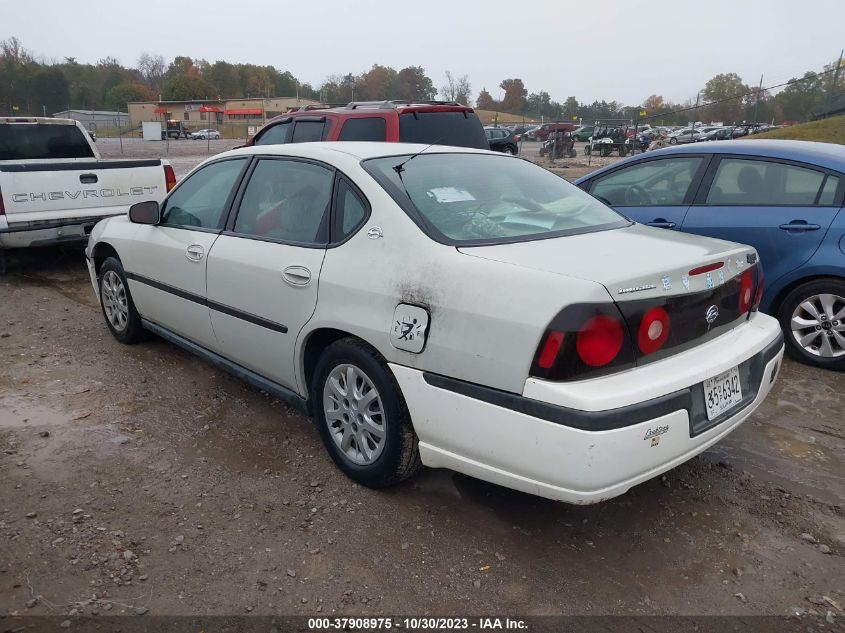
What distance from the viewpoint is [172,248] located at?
13.7ft

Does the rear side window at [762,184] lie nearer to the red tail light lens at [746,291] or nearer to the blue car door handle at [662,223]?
the blue car door handle at [662,223]

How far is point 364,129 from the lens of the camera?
7066mm

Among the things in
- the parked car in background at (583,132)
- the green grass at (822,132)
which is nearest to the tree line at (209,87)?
the parked car in background at (583,132)

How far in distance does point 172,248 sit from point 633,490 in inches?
120

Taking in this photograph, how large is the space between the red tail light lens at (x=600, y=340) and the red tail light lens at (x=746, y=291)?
3.13 feet

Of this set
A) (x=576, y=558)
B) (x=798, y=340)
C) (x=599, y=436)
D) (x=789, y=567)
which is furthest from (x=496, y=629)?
(x=798, y=340)

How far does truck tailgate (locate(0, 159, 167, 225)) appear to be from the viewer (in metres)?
6.68

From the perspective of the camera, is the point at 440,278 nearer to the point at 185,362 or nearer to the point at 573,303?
the point at 573,303

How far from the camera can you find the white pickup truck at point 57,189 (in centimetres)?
670

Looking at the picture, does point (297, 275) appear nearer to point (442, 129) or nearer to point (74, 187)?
point (442, 129)

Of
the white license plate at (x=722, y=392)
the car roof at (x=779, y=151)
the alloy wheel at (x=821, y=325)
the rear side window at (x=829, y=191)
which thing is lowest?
the alloy wheel at (x=821, y=325)

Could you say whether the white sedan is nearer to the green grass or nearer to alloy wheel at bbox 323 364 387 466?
alloy wheel at bbox 323 364 387 466

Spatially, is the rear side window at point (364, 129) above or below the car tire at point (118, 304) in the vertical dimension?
above

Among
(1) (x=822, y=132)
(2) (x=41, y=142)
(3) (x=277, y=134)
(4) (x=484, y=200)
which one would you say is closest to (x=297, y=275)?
(4) (x=484, y=200)
